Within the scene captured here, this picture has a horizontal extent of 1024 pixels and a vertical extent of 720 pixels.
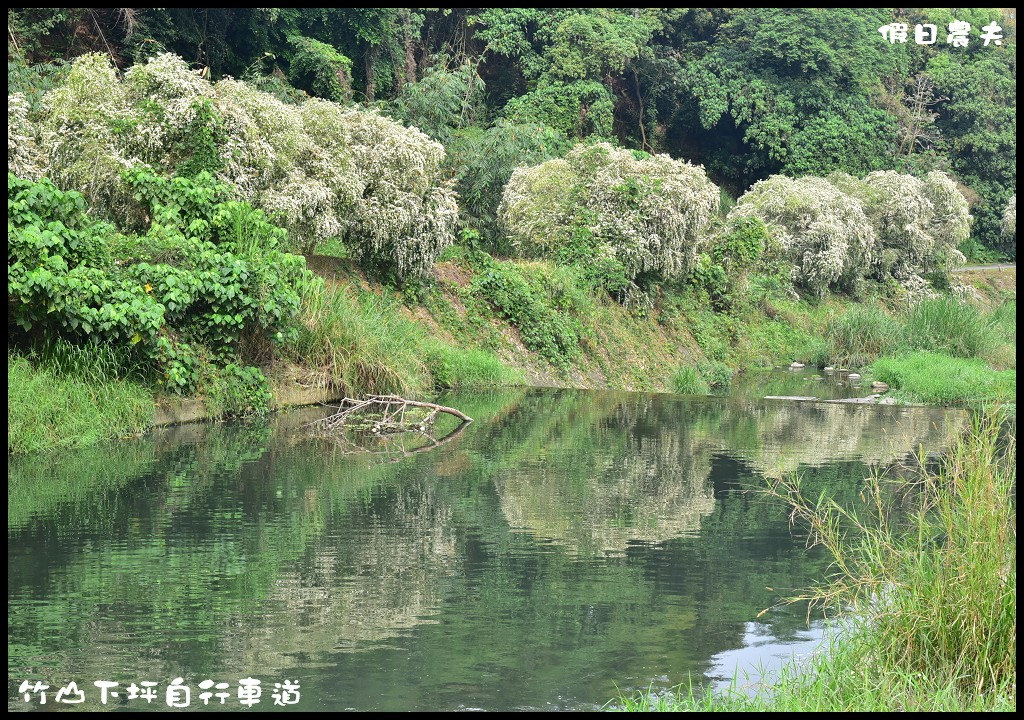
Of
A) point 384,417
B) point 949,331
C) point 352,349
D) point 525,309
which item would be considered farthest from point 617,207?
point 384,417

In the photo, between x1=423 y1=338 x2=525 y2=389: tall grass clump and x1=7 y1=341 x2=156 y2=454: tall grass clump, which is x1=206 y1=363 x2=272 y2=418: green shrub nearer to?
x1=7 y1=341 x2=156 y2=454: tall grass clump

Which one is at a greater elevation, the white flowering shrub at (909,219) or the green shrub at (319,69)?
the green shrub at (319,69)

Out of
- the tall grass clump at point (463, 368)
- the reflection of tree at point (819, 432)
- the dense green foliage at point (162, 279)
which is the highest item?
the dense green foliage at point (162, 279)

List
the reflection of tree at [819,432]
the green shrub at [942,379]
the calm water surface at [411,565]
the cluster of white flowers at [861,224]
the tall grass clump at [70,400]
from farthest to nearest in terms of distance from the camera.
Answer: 1. the cluster of white flowers at [861,224]
2. the green shrub at [942,379]
3. the reflection of tree at [819,432]
4. the tall grass clump at [70,400]
5. the calm water surface at [411,565]

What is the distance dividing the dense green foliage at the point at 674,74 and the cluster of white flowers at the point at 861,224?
17.9 feet

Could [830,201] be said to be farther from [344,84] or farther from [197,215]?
[197,215]

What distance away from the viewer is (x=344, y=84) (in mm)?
31797

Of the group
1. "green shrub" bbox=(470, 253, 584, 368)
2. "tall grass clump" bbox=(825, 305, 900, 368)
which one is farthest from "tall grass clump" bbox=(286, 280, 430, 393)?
"tall grass clump" bbox=(825, 305, 900, 368)

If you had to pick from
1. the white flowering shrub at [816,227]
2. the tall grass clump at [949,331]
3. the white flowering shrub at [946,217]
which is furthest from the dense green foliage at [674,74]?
the tall grass clump at [949,331]

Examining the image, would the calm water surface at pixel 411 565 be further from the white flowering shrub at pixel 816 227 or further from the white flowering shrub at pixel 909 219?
→ the white flowering shrub at pixel 909 219

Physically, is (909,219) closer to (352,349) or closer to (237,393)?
(352,349)

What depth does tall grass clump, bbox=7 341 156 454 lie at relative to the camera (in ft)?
35.0

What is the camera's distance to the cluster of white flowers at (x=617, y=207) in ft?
80.8

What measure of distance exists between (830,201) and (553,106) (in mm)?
9714
